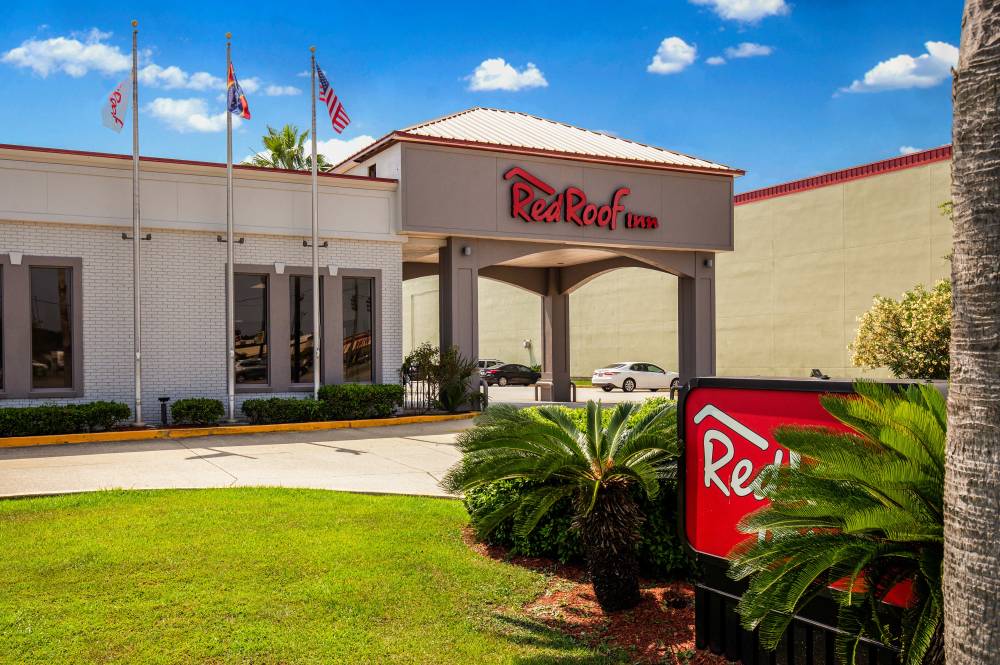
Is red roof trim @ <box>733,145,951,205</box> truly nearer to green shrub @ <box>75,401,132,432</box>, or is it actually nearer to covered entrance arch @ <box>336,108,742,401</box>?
covered entrance arch @ <box>336,108,742,401</box>

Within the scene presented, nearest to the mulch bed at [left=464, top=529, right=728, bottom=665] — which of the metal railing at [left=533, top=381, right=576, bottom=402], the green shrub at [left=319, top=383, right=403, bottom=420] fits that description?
the green shrub at [left=319, top=383, right=403, bottom=420]

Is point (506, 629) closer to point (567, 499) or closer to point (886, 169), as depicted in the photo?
point (567, 499)

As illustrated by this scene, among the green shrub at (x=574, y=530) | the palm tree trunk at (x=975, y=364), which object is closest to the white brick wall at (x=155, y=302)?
the green shrub at (x=574, y=530)

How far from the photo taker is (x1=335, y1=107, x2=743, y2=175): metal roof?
73.8ft

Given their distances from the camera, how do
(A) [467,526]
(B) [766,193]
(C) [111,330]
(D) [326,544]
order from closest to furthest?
(D) [326,544] < (A) [467,526] < (C) [111,330] < (B) [766,193]

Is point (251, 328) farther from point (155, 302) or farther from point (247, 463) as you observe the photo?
point (247, 463)

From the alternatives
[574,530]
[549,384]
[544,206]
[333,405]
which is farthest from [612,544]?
[549,384]

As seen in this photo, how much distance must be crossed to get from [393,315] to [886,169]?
21238 mm

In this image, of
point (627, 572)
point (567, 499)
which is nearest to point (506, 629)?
point (627, 572)

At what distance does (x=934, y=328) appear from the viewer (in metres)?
23.1

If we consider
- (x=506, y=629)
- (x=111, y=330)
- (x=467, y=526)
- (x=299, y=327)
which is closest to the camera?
(x=506, y=629)

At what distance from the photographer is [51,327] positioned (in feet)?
61.8

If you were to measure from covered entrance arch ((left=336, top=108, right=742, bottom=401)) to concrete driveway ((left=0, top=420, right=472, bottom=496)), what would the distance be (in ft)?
18.6

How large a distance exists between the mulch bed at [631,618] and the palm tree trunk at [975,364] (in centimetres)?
250
